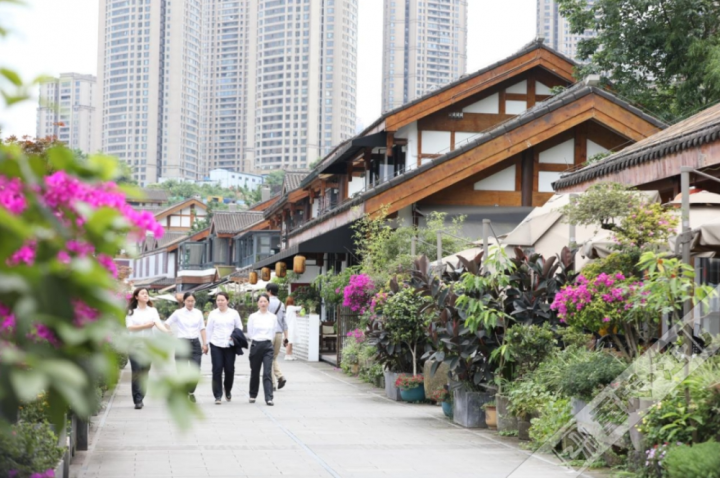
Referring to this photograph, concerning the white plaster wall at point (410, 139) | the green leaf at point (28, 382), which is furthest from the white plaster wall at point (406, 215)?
the green leaf at point (28, 382)

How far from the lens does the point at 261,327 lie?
53.5ft

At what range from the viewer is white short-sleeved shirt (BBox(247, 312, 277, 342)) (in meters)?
16.3

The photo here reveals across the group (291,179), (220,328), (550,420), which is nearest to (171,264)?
(291,179)

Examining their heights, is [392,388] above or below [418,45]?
below

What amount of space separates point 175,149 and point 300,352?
441 feet

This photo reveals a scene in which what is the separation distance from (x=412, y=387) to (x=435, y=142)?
1306cm

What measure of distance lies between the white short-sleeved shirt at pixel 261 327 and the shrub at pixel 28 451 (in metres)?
8.61

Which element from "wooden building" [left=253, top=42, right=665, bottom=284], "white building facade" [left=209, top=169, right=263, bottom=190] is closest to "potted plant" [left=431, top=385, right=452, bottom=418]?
"wooden building" [left=253, top=42, right=665, bottom=284]

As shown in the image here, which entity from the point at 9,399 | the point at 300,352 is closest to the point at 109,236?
the point at 9,399

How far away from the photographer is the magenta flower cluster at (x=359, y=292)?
2130cm

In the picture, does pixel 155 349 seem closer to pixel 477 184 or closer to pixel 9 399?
pixel 9 399

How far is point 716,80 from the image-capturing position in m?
25.8

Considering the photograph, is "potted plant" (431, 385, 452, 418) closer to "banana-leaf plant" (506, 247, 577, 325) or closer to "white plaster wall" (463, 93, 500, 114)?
"banana-leaf plant" (506, 247, 577, 325)

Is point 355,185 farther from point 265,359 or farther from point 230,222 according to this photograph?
point 230,222
